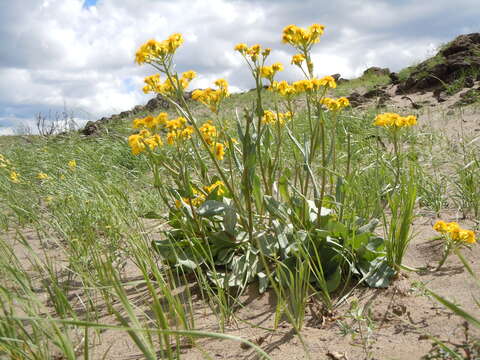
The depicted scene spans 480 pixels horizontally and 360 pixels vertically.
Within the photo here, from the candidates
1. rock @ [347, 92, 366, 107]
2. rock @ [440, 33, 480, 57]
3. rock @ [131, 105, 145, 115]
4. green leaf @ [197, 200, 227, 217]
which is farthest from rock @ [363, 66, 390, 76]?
green leaf @ [197, 200, 227, 217]

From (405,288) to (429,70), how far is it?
900 centimetres

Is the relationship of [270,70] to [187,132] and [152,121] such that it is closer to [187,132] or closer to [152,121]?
[187,132]

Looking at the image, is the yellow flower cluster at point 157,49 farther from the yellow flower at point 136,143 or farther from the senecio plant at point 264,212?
the yellow flower at point 136,143

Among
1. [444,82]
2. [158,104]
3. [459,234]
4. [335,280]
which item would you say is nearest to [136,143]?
[335,280]

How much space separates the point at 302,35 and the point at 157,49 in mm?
692

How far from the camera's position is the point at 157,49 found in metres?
1.85

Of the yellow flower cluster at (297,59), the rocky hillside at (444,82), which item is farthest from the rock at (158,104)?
the yellow flower cluster at (297,59)

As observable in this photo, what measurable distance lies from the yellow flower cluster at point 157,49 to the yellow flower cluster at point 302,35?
1.69ft

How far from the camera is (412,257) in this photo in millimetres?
2236

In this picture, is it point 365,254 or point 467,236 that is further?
point 365,254

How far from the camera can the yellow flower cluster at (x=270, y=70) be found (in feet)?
6.86

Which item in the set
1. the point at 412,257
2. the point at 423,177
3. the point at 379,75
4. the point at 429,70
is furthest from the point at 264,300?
the point at 379,75

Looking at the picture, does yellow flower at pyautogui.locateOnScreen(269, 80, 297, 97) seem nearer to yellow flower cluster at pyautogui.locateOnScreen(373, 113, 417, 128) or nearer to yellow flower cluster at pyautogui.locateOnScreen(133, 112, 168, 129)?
yellow flower cluster at pyautogui.locateOnScreen(373, 113, 417, 128)

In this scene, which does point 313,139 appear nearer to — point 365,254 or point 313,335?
point 365,254
